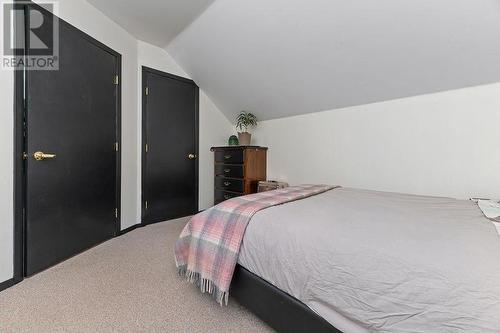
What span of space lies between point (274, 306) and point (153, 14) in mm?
2860

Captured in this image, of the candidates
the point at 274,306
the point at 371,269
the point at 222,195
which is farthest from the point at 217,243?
the point at 222,195

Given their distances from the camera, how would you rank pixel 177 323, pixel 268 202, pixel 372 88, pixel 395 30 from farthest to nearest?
pixel 372 88 → pixel 395 30 → pixel 268 202 → pixel 177 323

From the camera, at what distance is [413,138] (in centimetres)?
212

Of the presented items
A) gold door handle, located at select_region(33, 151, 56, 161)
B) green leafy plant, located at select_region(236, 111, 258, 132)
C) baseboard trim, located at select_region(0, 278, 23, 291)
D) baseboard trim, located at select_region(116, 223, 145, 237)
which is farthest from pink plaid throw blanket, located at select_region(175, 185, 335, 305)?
green leafy plant, located at select_region(236, 111, 258, 132)

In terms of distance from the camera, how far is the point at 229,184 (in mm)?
3385

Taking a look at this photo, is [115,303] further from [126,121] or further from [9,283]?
[126,121]

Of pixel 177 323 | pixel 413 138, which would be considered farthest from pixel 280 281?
pixel 413 138

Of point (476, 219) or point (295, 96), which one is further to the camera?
point (295, 96)

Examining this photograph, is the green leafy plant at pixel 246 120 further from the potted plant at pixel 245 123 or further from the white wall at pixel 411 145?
the white wall at pixel 411 145

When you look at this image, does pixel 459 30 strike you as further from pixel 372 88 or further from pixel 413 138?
pixel 413 138

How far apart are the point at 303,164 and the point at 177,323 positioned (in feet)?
7.62

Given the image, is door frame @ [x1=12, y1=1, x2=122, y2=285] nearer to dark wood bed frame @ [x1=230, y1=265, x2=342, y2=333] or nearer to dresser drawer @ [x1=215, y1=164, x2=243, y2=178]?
dark wood bed frame @ [x1=230, y1=265, x2=342, y2=333]

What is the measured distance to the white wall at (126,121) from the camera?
5.12 feet

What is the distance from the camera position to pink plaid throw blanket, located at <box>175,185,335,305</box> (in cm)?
119
